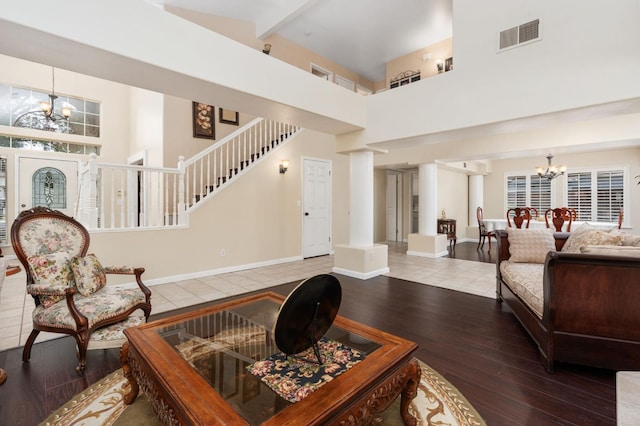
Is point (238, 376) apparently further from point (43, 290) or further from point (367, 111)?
point (367, 111)

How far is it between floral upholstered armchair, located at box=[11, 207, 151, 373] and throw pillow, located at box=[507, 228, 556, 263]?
398 centimetres

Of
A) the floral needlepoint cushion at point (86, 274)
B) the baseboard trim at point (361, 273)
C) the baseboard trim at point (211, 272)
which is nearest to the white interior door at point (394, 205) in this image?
the baseboard trim at point (211, 272)

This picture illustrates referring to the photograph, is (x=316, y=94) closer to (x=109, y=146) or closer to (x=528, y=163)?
(x=109, y=146)

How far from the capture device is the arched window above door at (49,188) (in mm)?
6719

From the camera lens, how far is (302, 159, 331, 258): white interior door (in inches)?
260

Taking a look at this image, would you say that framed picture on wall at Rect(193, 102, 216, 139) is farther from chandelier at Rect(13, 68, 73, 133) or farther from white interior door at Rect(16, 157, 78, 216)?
white interior door at Rect(16, 157, 78, 216)

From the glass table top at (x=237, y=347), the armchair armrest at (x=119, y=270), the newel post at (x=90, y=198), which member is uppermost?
the newel post at (x=90, y=198)

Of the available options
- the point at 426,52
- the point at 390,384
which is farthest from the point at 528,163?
the point at 390,384

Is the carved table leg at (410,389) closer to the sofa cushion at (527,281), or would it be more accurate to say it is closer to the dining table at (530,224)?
the sofa cushion at (527,281)

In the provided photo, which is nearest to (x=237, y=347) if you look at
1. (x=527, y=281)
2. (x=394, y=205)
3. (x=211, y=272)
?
(x=527, y=281)

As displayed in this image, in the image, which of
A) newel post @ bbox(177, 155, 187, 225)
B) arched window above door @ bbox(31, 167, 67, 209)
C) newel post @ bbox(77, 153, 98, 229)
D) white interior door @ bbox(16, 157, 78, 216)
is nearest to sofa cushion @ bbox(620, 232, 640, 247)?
newel post @ bbox(177, 155, 187, 225)

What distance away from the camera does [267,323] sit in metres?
1.99

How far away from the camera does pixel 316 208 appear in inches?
269

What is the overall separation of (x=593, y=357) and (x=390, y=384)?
1749 millimetres
